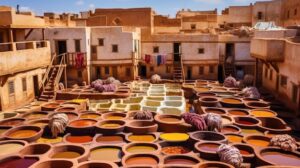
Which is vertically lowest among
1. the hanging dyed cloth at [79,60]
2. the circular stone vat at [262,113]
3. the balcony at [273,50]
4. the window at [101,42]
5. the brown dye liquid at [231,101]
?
the circular stone vat at [262,113]

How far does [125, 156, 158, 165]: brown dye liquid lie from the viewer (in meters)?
13.2

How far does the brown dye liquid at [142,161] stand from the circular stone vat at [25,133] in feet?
18.6

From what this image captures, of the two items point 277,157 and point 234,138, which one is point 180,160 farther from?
point 277,157

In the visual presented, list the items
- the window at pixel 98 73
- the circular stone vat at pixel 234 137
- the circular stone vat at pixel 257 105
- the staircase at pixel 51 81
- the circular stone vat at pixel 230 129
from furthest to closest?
the window at pixel 98 73 < the staircase at pixel 51 81 < the circular stone vat at pixel 257 105 < the circular stone vat at pixel 230 129 < the circular stone vat at pixel 234 137

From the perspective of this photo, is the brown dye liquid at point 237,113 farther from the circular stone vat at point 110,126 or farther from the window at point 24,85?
the window at point 24,85

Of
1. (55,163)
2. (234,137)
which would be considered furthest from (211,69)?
(55,163)

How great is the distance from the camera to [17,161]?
1334cm

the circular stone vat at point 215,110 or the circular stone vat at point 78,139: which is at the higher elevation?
the circular stone vat at point 215,110

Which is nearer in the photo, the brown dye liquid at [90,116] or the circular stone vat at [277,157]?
the circular stone vat at [277,157]

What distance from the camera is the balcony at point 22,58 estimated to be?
21.0 meters

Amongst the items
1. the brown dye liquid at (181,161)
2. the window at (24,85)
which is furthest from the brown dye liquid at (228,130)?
the window at (24,85)

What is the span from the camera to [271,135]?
15938 millimetres

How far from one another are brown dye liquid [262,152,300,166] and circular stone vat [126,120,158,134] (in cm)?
599

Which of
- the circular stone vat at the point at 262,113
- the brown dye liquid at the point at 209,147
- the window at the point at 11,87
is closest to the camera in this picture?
the brown dye liquid at the point at 209,147
